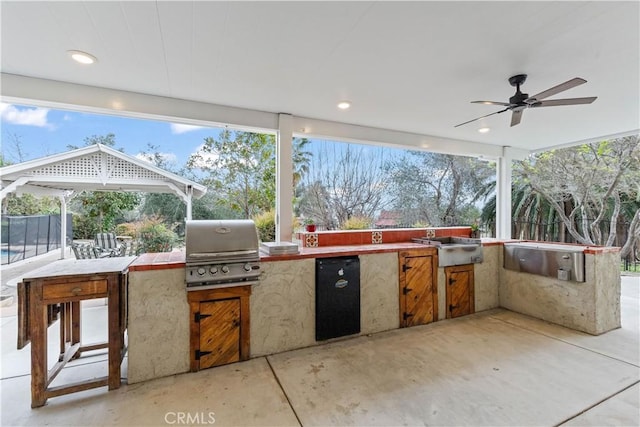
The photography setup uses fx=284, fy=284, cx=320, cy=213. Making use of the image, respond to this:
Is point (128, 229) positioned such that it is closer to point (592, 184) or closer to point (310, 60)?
point (310, 60)

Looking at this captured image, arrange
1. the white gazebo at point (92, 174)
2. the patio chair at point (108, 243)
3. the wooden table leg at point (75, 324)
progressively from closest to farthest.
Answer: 1. the wooden table leg at point (75, 324)
2. the white gazebo at point (92, 174)
3. the patio chair at point (108, 243)

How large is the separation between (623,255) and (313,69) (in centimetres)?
846

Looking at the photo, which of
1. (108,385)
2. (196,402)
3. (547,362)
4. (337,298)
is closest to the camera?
(196,402)

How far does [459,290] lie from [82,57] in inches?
183

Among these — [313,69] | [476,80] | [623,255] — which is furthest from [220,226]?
[623,255]

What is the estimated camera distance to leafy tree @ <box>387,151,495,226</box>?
7289 mm

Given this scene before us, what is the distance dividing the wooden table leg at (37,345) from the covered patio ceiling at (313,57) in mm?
1869

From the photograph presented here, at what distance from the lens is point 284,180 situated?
148 inches

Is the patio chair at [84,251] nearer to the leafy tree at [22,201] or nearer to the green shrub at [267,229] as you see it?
the leafy tree at [22,201]

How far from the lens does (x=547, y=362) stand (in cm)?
255

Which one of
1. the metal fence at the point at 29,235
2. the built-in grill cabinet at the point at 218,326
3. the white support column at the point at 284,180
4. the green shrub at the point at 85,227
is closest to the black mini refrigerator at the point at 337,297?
the built-in grill cabinet at the point at 218,326

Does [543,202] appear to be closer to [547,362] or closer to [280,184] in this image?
[547,362]

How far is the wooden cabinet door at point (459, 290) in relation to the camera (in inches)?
144

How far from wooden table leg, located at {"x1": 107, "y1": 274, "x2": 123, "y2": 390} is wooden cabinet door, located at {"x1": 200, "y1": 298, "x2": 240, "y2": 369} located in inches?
23.5
